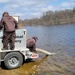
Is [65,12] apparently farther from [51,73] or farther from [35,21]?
[51,73]

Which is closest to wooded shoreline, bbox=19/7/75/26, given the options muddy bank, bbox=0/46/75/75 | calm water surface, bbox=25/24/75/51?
calm water surface, bbox=25/24/75/51

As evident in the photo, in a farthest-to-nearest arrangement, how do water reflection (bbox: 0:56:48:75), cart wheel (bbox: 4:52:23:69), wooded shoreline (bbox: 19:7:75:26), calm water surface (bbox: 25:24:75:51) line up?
wooded shoreline (bbox: 19:7:75:26), calm water surface (bbox: 25:24:75:51), cart wheel (bbox: 4:52:23:69), water reflection (bbox: 0:56:48:75)

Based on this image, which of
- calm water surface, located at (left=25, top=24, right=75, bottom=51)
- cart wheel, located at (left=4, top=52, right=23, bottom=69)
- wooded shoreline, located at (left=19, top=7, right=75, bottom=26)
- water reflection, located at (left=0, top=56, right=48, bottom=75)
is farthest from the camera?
wooded shoreline, located at (left=19, top=7, right=75, bottom=26)

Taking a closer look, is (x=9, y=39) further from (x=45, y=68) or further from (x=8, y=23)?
(x=45, y=68)

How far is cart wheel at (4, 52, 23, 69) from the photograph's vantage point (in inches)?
449

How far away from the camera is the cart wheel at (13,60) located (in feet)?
37.4

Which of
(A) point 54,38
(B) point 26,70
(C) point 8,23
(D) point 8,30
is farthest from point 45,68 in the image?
(A) point 54,38

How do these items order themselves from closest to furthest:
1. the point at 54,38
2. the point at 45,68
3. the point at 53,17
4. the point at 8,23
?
the point at 8,23, the point at 45,68, the point at 54,38, the point at 53,17

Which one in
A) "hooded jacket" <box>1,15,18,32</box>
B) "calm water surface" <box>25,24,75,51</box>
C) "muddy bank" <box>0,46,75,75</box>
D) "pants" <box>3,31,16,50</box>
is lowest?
"calm water surface" <box>25,24,75,51</box>

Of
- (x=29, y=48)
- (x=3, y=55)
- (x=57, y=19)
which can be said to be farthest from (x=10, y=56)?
(x=57, y=19)

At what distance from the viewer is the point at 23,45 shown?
1174 cm

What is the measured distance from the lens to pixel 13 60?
11570 mm

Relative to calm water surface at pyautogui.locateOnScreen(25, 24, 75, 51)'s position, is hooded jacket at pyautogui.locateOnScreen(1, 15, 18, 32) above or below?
above

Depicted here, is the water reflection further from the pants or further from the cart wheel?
the pants
